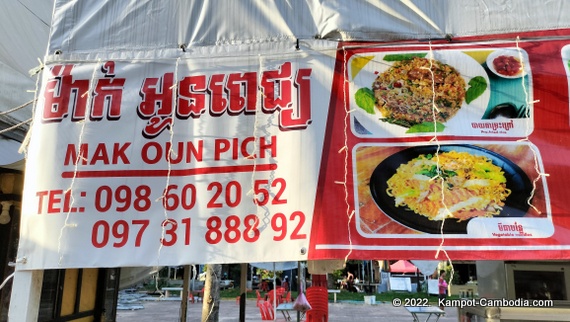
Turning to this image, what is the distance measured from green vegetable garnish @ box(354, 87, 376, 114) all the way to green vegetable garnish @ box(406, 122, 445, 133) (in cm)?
29

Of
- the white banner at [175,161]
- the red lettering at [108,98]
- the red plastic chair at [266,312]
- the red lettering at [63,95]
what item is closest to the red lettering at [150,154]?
the white banner at [175,161]

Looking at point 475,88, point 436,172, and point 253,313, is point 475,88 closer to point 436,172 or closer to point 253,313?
point 436,172

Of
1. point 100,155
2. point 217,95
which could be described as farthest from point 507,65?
point 100,155

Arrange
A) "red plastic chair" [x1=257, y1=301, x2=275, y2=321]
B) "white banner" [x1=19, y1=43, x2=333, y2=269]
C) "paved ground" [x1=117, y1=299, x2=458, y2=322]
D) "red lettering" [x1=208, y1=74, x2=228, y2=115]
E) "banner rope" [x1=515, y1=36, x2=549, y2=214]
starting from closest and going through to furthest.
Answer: "banner rope" [x1=515, y1=36, x2=549, y2=214]
"white banner" [x1=19, y1=43, x2=333, y2=269]
"red lettering" [x1=208, y1=74, x2=228, y2=115]
"red plastic chair" [x1=257, y1=301, x2=275, y2=321]
"paved ground" [x1=117, y1=299, x2=458, y2=322]

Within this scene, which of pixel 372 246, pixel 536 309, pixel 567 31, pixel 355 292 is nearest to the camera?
pixel 372 246

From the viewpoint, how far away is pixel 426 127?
8.98 ft

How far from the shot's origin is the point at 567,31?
9.21 ft

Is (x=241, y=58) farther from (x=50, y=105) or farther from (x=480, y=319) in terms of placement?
(x=480, y=319)

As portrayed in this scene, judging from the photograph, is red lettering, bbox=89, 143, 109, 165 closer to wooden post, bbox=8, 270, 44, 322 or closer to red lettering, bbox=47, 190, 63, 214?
red lettering, bbox=47, 190, 63, 214

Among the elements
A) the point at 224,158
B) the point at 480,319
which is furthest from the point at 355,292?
the point at 224,158

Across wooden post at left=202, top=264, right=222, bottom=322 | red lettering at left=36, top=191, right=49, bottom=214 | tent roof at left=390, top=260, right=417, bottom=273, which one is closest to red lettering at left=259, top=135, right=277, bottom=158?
red lettering at left=36, top=191, right=49, bottom=214

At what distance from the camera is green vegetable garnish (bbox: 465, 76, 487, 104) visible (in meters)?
2.77

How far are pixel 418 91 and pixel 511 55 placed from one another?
0.67 metres

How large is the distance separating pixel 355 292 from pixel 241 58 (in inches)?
1042
